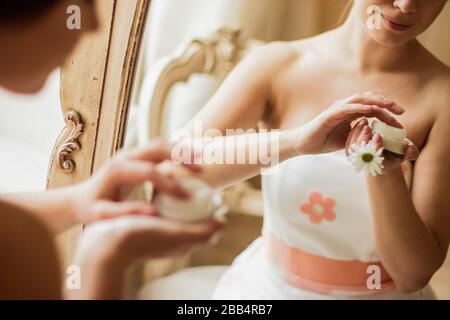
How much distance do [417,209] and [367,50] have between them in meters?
0.18

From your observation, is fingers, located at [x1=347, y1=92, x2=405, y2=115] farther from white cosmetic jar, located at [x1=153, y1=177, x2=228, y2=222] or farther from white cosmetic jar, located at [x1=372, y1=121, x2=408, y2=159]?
white cosmetic jar, located at [x1=153, y1=177, x2=228, y2=222]

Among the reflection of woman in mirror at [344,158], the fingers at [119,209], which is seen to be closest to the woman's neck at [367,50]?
the reflection of woman in mirror at [344,158]

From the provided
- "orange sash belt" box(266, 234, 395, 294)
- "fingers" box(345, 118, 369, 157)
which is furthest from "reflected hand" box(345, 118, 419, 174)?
"orange sash belt" box(266, 234, 395, 294)

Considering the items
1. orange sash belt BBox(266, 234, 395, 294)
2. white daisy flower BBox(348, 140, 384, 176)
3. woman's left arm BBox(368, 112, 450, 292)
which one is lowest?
orange sash belt BBox(266, 234, 395, 294)

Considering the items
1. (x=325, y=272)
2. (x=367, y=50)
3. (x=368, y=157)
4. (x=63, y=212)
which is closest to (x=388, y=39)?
(x=367, y=50)

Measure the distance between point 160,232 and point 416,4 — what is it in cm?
36

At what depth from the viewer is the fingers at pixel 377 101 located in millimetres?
622

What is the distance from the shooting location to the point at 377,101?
62cm

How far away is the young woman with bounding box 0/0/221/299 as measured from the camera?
590 mm

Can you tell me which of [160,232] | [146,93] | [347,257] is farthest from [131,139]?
[347,257]

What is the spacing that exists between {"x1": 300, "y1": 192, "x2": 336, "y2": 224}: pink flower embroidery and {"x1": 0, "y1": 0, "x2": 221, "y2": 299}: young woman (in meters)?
0.12

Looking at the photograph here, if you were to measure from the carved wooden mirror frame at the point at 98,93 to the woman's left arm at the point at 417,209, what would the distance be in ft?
1.04

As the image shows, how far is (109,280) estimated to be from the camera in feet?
1.94

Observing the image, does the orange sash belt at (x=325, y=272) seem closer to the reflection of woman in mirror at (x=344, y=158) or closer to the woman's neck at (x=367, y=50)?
the reflection of woman in mirror at (x=344, y=158)
